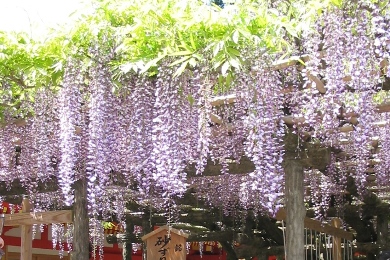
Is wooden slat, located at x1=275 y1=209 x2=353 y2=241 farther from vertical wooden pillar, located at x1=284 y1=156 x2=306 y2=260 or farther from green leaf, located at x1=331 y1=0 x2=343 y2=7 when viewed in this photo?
green leaf, located at x1=331 y1=0 x2=343 y2=7

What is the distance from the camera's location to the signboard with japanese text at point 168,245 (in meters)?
5.47

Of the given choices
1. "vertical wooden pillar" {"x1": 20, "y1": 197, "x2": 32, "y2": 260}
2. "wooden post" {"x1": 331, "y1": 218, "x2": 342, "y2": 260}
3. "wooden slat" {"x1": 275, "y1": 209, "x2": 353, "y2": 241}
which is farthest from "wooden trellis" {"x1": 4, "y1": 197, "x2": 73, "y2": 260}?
"wooden post" {"x1": 331, "y1": 218, "x2": 342, "y2": 260}

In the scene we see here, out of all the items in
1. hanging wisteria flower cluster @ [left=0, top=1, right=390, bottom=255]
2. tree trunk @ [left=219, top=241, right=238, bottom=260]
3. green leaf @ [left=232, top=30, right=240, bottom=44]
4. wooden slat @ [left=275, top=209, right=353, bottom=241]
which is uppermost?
green leaf @ [left=232, top=30, right=240, bottom=44]

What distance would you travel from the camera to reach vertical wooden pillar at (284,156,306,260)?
5273mm

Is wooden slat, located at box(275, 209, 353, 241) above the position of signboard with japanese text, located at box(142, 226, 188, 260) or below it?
above

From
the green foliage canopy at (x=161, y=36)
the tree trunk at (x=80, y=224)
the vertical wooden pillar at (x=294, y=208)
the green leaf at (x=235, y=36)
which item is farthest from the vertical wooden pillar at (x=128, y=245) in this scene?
the green leaf at (x=235, y=36)

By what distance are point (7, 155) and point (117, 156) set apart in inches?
51.1

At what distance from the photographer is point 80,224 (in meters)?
5.97

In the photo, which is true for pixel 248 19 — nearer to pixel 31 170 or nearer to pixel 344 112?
pixel 344 112

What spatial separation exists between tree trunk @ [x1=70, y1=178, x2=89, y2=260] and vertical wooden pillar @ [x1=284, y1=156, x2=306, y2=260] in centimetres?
195

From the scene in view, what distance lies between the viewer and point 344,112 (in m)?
4.96

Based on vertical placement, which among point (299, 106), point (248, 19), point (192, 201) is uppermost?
point (248, 19)

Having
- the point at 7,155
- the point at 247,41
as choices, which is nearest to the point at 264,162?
the point at 247,41

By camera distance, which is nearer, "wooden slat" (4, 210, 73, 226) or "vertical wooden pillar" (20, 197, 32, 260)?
"vertical wooden pillar" (20, 197, 32, 260)
